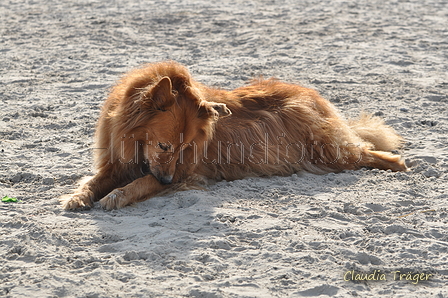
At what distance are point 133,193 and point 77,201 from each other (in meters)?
0.51

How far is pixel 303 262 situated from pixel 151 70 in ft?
7.98

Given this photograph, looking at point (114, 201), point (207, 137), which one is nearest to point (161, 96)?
point (207, 137)

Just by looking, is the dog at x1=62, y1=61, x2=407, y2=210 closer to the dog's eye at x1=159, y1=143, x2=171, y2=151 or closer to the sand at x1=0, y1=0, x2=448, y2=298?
the dog's eye at x1=159, y1=143, x2=171, y2=151

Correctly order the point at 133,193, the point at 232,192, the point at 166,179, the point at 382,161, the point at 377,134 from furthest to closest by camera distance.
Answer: the point at 377,134, the point at 382,161, the point at 232,192, the point at 166,179, the point at 133,193

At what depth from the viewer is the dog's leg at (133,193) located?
5176 millimetres

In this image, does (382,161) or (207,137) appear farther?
(382,161)

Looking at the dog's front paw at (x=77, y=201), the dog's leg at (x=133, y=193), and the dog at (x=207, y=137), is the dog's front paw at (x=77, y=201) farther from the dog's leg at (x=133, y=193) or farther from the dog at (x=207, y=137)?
the dog's leg at (x=133, y=193)

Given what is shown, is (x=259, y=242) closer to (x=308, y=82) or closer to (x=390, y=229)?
(x=390, y=229)

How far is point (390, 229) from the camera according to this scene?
469cm

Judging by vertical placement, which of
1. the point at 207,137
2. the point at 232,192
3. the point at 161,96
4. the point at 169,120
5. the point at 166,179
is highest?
the point at 161,96

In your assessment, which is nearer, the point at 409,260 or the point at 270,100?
the point at 409,260

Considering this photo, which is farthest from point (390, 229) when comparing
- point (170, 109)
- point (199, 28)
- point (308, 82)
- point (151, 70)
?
point (199, 28)

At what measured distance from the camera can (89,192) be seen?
17.5ft

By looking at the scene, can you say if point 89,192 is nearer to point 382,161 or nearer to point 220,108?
point 220,108
